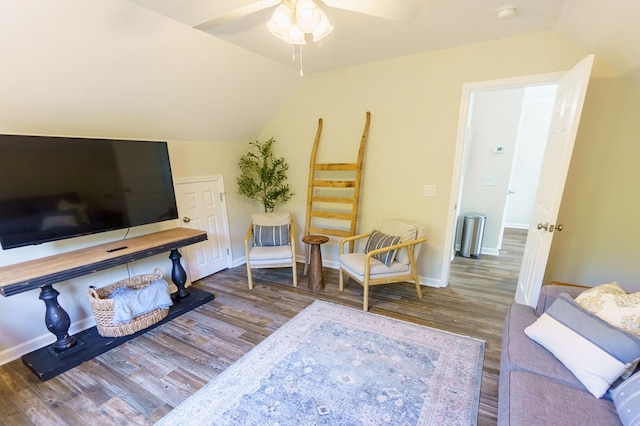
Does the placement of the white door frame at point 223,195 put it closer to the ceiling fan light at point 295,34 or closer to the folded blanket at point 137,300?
the folded blanket at point 137,300

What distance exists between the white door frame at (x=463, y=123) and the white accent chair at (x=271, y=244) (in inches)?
67.5

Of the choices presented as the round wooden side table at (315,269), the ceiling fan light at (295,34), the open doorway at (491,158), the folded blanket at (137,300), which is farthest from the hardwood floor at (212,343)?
the ceiling fan light at (295,34)

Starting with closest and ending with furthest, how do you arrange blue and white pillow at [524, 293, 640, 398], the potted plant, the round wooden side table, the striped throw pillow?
1. blue and white pillow at [524, 293, 640, 398]
2. the striped throw pillow
3. the round wooden side table
4. the potted plant

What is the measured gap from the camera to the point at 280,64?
116 inches

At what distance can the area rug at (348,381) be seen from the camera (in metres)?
1.55

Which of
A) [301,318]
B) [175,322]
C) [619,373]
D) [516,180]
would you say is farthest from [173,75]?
[516,180]

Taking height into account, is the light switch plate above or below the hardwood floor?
above

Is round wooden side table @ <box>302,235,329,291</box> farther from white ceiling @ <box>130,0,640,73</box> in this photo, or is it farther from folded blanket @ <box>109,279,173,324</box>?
white ceiling @ <box>130,0,640,73</box>

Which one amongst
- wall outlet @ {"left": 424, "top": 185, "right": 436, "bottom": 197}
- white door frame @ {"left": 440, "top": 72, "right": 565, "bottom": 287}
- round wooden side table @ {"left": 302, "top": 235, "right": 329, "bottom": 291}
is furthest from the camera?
round wooden side table @ {"left": 302, "top": 235, "right": 329, "bottom": 291}

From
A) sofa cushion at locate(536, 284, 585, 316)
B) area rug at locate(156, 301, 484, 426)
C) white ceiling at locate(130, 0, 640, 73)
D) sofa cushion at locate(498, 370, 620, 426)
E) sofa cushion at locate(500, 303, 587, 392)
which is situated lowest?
area rug at locate(156, 301, 484, 426)

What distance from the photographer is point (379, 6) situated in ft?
4.34

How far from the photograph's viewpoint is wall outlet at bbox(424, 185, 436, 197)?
291 centimetres

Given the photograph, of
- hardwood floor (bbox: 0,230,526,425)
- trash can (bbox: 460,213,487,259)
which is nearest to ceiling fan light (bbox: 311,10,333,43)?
hardwood floor (bbox: 0,230,526,425)

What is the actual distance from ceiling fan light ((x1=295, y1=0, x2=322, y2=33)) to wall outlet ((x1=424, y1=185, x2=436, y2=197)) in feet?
6.70
